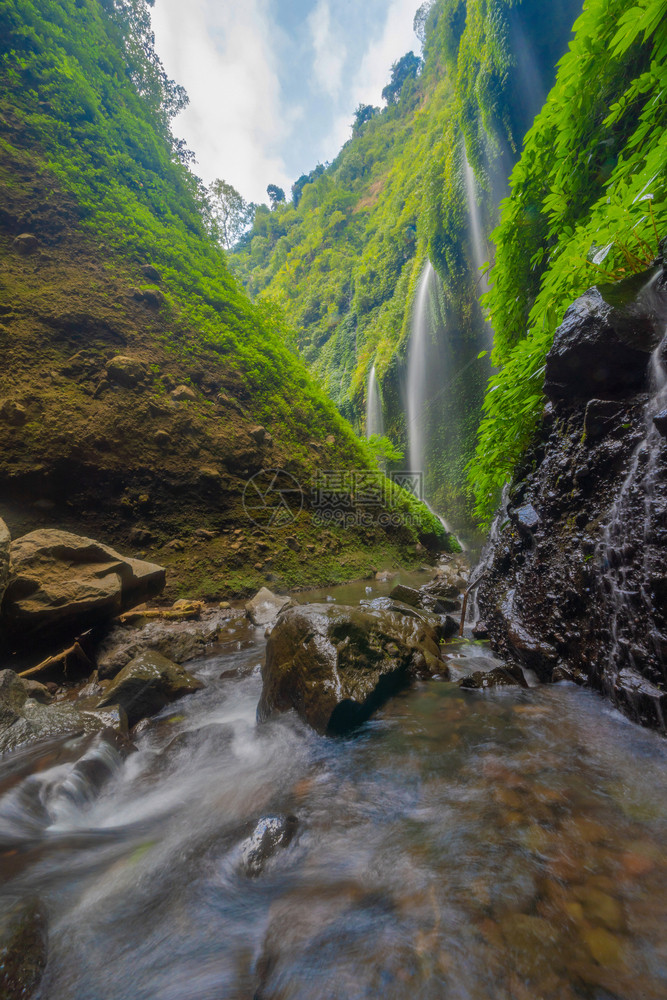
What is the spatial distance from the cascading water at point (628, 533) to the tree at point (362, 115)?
47.7 m

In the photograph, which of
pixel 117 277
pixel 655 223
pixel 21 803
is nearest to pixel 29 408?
pixel 117 277

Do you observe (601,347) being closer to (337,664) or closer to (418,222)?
(337,664)

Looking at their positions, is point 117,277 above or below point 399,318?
below

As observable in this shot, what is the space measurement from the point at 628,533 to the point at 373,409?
14650 millimetres

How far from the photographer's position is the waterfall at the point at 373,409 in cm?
1561

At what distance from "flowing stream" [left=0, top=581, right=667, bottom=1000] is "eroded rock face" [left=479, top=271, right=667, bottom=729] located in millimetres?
271

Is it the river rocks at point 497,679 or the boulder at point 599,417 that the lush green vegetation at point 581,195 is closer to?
the boulder at point 599,417

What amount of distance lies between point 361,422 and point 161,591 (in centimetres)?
1336

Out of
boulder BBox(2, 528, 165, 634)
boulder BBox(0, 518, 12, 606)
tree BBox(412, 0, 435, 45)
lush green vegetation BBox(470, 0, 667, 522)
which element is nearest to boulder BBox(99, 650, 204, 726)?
boulder BBox(2, 528, 165, 634)

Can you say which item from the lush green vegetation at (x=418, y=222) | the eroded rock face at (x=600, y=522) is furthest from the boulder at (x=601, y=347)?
the lush green vegetation at (x=418, y=222)

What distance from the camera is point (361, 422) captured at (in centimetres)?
1688

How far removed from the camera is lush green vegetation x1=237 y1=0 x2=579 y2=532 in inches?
324

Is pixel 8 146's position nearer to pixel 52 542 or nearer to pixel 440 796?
pixel 52 542

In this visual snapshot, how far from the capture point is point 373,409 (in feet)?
52.6
